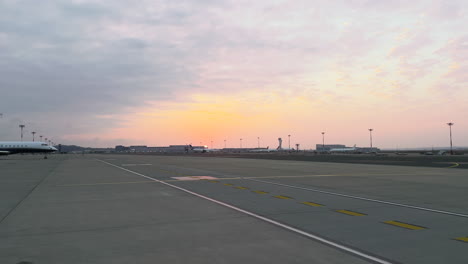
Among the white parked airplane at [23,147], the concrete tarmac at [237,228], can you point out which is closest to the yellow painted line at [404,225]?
the concrete tarmac at [237,228]

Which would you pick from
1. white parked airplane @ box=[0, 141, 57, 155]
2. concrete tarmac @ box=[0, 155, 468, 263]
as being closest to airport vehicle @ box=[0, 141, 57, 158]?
white parked airplane @ box=[0, 141, 57, 155]

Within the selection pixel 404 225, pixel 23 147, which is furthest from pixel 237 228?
pixel 23 147

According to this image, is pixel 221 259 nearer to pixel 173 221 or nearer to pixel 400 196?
pixel 173 221

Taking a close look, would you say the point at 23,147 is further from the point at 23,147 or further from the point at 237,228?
the point at 237,228

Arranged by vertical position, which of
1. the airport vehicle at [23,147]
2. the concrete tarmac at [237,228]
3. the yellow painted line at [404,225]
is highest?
the airport vehicle at [23,147]

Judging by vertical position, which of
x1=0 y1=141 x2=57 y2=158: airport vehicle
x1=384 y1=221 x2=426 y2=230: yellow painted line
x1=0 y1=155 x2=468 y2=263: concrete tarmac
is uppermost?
x1=0 y1=141 x2=57 y2=158: airport vehicle

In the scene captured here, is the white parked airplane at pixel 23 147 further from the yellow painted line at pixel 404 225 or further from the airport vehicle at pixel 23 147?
the yellow painted line at pixel 404 225

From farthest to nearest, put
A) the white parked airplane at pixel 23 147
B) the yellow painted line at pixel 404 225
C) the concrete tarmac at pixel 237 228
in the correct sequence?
the white parked airplane at pixel 23 147
the yellow painted line at pixel 404 225
the concrete tarmac at pixel 237 228

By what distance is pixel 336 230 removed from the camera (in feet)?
28.1

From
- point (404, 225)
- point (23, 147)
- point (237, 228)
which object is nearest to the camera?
point (237, 228)

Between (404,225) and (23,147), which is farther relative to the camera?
(23,147)

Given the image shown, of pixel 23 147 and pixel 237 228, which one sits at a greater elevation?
pixel 23 147

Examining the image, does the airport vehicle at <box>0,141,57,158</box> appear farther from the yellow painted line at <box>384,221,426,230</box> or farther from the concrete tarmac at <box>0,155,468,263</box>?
the yellow painted line at <box>384,221,426,230</box>

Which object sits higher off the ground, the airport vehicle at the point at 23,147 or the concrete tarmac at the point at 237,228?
the airport vehicle at the point at 23,147
